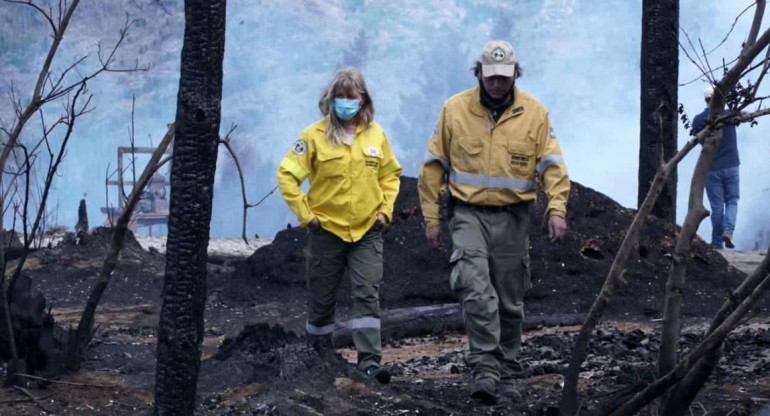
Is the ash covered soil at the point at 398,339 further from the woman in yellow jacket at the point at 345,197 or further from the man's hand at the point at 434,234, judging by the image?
the man's hand at the point at 434,234

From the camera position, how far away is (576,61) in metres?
19.5

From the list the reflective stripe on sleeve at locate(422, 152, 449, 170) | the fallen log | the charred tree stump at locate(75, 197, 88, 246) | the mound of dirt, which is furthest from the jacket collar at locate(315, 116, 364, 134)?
the charred tree stump at locate(75, 197, 88, 246)

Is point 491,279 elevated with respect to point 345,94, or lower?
lower

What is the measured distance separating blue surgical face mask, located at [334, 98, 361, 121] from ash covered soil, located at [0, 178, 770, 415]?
1307mm

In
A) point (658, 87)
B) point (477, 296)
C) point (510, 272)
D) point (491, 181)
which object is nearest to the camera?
point (477, 296)

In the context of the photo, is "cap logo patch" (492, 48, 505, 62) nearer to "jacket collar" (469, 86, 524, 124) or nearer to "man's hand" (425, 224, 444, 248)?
"jacket collar" (469, 86, 524, 124)

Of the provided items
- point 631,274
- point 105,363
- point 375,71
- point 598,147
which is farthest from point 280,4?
point 105,363

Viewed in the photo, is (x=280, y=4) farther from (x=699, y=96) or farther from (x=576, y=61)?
(x=699, y=96)

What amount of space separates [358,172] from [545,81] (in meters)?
12.6

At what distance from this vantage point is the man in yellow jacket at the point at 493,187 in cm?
679

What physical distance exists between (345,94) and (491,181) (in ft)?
3.62

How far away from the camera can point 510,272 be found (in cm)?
702

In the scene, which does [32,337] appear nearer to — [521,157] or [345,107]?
[345,107]

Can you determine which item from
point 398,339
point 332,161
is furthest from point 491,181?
point 398,339
